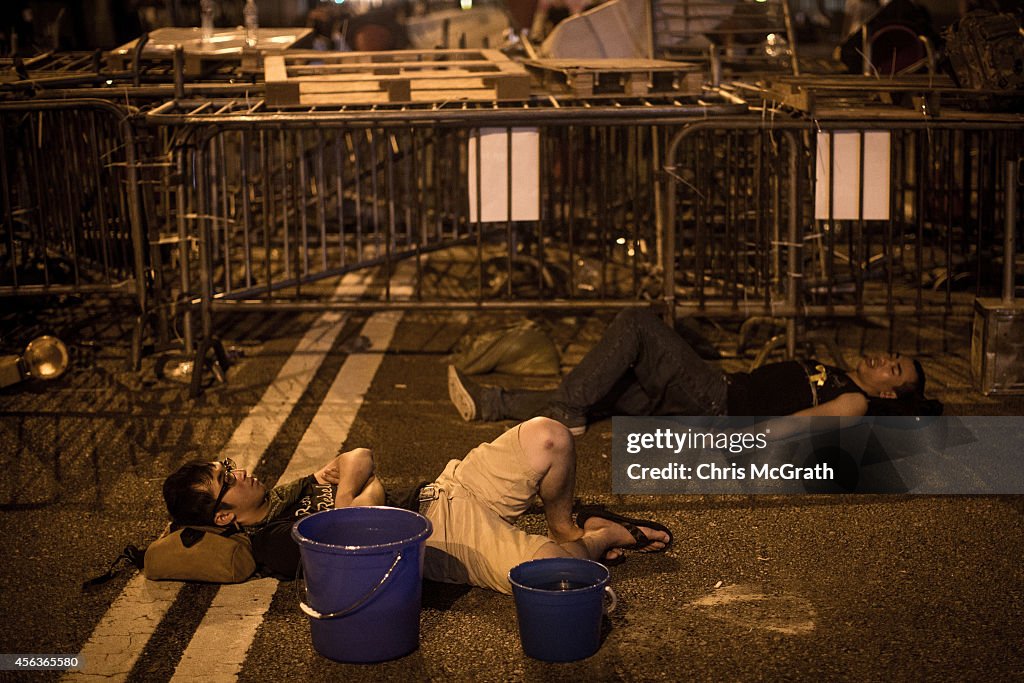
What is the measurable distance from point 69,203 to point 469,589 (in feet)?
17.1

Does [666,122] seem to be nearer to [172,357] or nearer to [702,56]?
[172,357]

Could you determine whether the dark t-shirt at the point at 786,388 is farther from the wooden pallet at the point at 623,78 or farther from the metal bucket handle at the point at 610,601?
the wooden pallet at the point at 623,78

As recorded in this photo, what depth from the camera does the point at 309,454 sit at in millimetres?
7020

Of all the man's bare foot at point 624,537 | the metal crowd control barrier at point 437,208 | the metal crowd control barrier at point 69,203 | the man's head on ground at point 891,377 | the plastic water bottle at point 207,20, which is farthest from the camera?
the plastic water bottle at point 207,20

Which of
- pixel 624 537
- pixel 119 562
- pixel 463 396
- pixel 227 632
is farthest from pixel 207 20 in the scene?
pixel 227 632

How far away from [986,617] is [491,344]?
4263 millimetres

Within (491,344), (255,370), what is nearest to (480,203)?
(491,344)

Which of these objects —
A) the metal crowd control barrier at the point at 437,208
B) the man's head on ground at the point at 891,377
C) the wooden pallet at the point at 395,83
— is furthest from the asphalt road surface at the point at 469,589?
the wooden pallet at the point at 395,83

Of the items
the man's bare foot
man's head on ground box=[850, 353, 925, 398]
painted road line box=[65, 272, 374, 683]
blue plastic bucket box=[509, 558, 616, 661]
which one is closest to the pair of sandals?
the man's bare foot

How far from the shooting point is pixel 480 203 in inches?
339

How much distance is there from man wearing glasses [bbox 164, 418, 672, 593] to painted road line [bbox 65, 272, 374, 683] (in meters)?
0.35

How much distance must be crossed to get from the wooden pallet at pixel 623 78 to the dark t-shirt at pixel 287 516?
545cm

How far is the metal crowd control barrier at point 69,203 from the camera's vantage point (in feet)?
29.1

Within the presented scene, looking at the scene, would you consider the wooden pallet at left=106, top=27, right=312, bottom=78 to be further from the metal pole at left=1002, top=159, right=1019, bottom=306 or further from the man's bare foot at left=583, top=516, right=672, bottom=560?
the man's bare foot at left=583, top=516, right=672, bottom=560
